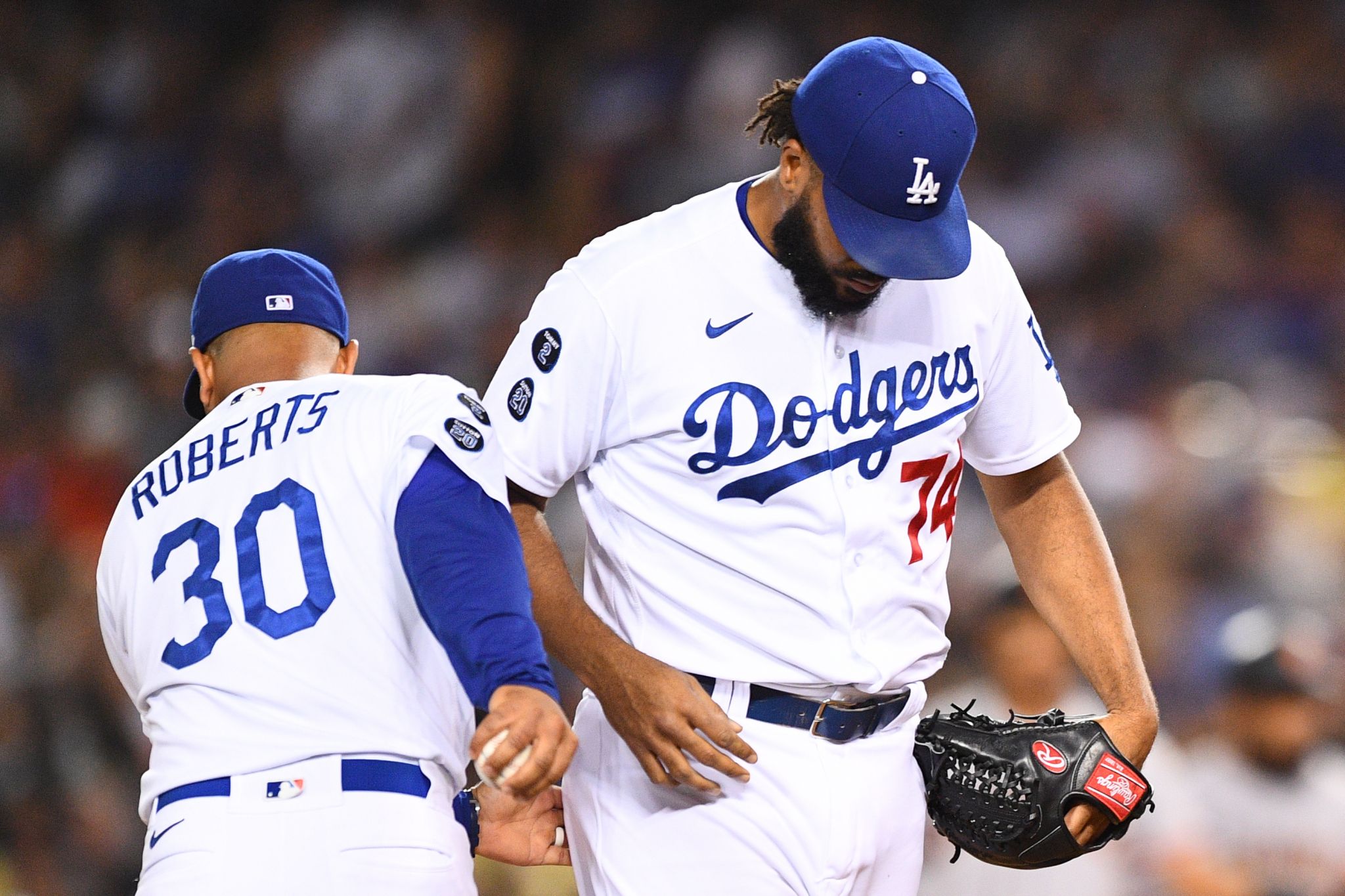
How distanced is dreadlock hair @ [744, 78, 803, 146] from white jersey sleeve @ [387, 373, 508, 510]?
0.67 meters

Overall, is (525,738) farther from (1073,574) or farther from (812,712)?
(1073,574)

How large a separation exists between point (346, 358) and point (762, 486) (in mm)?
726

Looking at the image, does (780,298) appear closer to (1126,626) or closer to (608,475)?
(608,475)

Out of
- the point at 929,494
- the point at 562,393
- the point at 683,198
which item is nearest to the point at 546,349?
the point at 562,393

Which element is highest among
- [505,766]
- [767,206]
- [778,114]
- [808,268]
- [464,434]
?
[778,114]

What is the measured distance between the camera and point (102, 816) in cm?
550

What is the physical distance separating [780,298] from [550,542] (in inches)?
19.6

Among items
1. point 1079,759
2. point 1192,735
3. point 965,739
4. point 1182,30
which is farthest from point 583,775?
point 1182,30

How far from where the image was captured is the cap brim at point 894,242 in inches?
81.4

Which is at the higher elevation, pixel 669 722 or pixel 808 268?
pixel 808 268

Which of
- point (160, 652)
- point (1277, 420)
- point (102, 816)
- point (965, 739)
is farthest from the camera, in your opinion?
point (102, 816)

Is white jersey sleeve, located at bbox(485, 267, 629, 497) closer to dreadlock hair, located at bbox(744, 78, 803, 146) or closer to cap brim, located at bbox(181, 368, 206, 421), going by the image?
dreadlock hair, located at bbox(744, 78, 803, 146)

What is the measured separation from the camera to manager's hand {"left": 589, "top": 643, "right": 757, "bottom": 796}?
206cm

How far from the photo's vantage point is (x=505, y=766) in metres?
1.66
